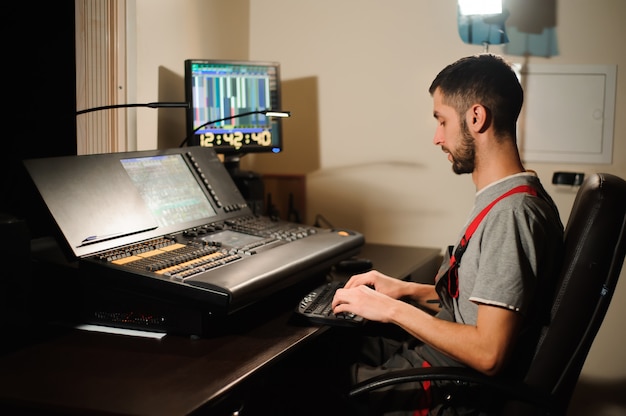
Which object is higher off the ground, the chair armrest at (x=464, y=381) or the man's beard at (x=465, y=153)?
the man's beard at (x=465, y=153)

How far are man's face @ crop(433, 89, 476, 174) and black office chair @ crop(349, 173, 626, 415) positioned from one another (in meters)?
0.30

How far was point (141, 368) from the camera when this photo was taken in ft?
4.32

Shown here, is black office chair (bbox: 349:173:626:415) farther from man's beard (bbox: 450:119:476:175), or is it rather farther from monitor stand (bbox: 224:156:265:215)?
monitor stand (bbox: 224:156:265:215)

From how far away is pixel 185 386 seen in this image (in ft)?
4.03

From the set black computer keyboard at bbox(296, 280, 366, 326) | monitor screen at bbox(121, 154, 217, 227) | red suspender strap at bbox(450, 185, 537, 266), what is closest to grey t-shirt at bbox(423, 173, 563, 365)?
red suspender strap at bbox(450, 185, 537, 266)

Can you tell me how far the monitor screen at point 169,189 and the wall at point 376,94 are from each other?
526mm

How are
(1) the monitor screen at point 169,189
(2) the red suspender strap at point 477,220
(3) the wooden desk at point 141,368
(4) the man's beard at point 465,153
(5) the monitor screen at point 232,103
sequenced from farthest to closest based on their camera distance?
(5) the monitor screen at point 232,103
(1) the monitor screen at point 169,189
(4) the man's beard at point 465,153
(2) the red suspender strap at point 477,220
(3) the wooden desk at point 141,368

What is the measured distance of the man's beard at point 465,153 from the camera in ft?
5.22

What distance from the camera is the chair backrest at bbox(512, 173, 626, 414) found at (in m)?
1.39

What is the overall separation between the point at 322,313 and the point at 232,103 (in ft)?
3.90

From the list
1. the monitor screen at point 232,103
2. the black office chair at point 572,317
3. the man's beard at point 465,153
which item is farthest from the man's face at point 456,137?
the monitor screen at point 232,103

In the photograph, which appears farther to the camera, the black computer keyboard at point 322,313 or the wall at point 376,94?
the wall at point 376,94

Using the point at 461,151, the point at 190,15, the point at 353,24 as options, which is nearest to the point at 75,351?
the point at 461,151

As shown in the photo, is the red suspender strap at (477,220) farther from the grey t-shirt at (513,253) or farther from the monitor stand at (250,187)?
the monitor stand at (250,187)
